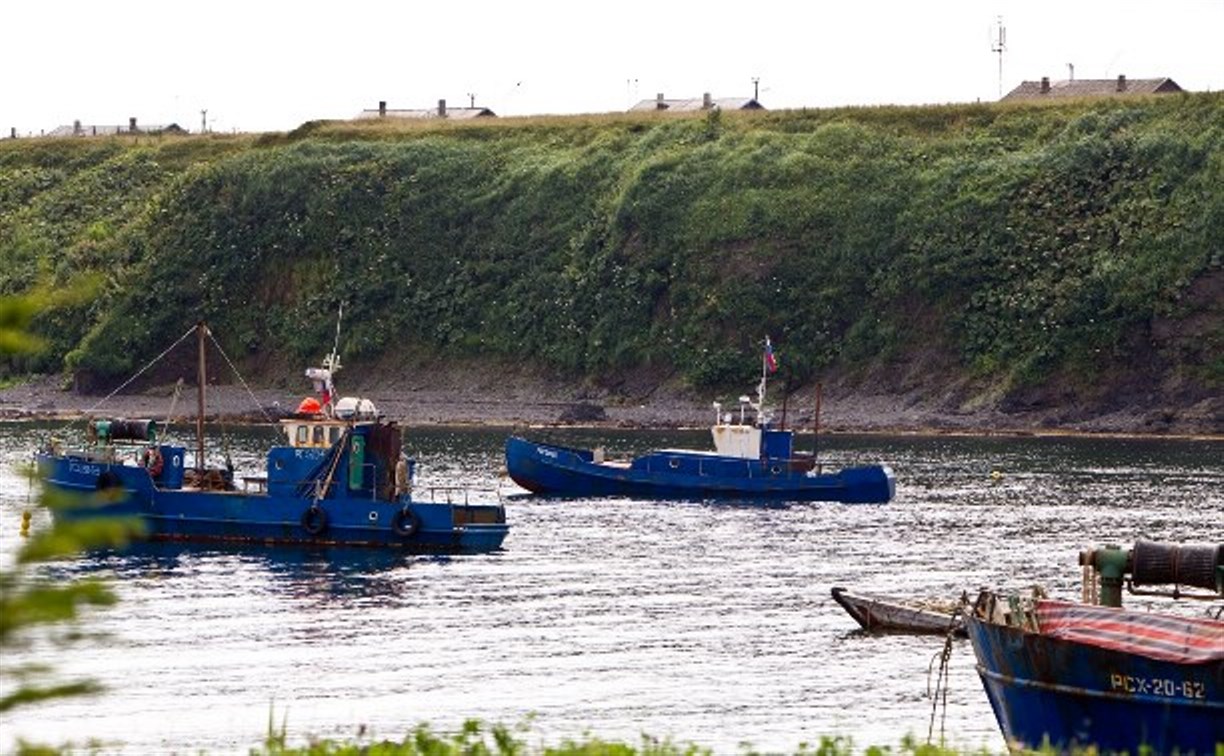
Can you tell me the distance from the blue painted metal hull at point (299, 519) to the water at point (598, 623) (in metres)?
0.79

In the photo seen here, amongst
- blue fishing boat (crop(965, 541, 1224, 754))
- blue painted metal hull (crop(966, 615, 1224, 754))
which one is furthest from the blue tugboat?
blue painted metal hull (crop(966, 615, 1224, 754))

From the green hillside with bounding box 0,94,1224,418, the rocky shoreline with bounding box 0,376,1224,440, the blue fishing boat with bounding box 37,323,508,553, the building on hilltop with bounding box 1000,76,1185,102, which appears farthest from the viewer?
the building on hilltop with bounding box 1000,76,1185,102

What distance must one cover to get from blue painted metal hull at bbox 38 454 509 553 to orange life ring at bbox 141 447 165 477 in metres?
0.57

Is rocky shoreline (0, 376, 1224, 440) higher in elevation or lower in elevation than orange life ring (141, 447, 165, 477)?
lower

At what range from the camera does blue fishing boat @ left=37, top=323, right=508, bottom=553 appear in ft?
216

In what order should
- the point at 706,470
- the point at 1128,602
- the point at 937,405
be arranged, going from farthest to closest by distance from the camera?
the point at 937,405 → the point at 706,470 → the point at 1128,602

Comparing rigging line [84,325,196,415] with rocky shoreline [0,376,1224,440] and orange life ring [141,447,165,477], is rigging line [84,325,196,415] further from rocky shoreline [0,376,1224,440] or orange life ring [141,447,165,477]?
orange life ring [141,447,165,477]

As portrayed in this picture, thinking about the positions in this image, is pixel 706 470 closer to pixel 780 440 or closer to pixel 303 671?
pixel 780 440

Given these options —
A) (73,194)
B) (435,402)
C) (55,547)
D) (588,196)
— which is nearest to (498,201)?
(588,196)

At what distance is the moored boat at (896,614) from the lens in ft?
164

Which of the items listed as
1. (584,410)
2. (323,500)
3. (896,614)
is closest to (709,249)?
(584,410)

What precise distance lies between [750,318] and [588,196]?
775 inches

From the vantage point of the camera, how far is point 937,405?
127500mm

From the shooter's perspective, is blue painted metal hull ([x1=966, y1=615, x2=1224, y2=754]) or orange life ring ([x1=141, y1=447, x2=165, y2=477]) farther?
orange life ring ([x1=141, y1=447, x2=165, y2=477])
